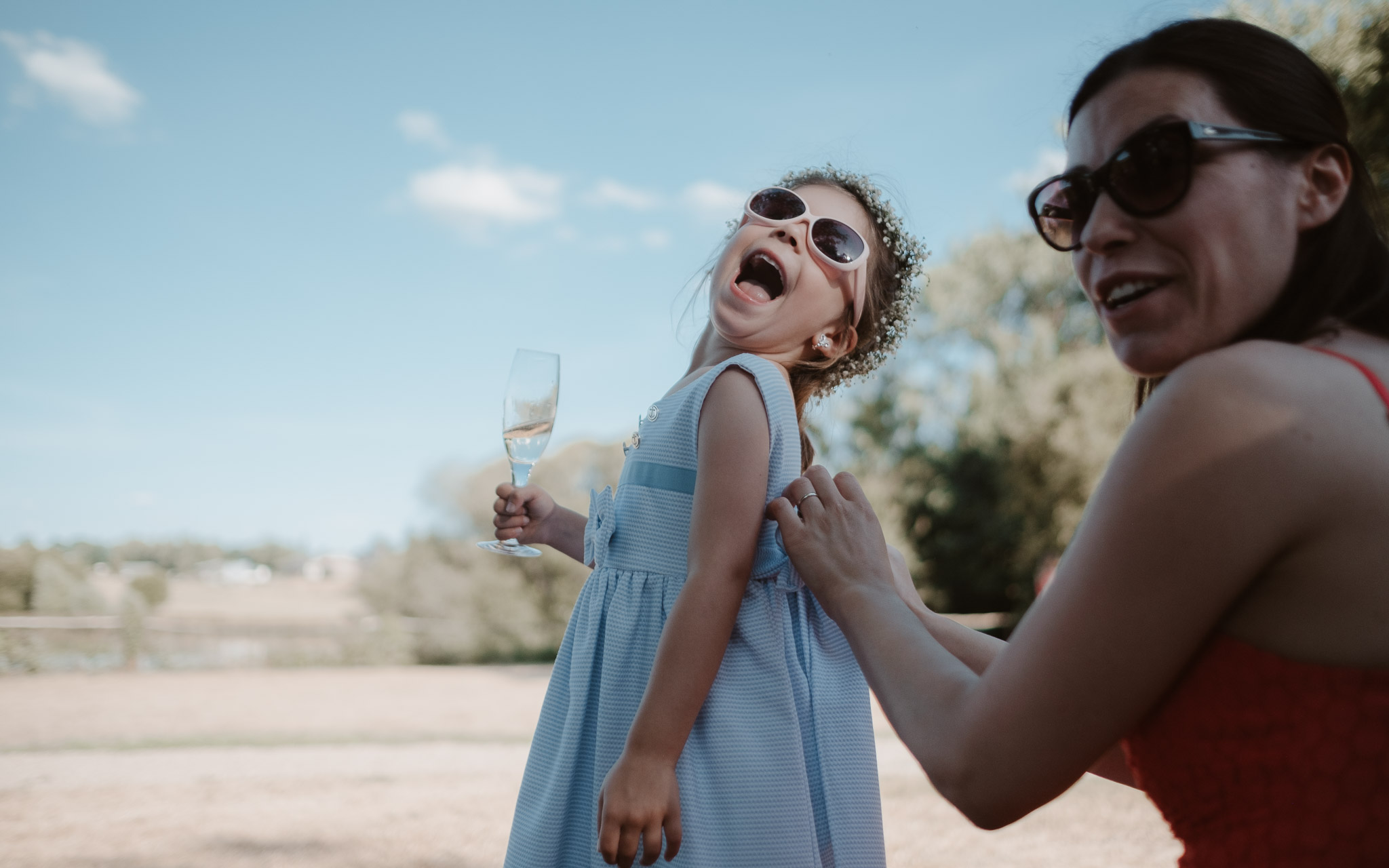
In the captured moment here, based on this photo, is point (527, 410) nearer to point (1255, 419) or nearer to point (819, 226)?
point (819, 226)

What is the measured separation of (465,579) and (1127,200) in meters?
25.3

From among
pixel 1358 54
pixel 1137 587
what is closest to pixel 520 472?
pixel 1137 587

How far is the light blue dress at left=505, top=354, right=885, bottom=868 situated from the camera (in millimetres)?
1753

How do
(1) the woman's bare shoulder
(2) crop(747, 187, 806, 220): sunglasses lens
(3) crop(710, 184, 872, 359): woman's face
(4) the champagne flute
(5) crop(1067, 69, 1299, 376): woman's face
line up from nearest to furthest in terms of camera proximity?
(1) the woman's bare shoulder, (5) crop(1067, 69, 1299, 376): woman's face, (3) crop(710, 184, 872, 359): woman's face, (2) crop(747, 187, 806, 220): sunglasses lens, (4) the champagne flute

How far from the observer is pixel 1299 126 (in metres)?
1.22

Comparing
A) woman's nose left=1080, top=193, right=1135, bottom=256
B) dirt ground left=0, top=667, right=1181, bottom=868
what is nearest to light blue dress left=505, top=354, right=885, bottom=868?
woman's nose left=1080, top=193, right=1135, bottom=256

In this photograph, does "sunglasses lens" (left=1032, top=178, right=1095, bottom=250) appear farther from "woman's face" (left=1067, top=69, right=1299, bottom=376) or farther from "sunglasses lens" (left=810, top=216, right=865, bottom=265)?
"sunglasses lens" (left=810, top=216, right=865, bottom=265)

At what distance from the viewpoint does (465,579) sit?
25203 millimetres

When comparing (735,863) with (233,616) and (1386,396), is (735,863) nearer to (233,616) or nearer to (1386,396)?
(1386,396)

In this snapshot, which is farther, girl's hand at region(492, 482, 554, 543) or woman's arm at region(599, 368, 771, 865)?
girl's hand at region(492, 482, 554, 543)

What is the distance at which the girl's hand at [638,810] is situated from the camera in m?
1.61

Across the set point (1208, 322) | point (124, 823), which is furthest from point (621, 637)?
point (124, 823)

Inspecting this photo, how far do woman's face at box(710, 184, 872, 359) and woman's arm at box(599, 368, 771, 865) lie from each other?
1.03 ft

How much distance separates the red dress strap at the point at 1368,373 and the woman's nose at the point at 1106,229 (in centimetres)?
29
